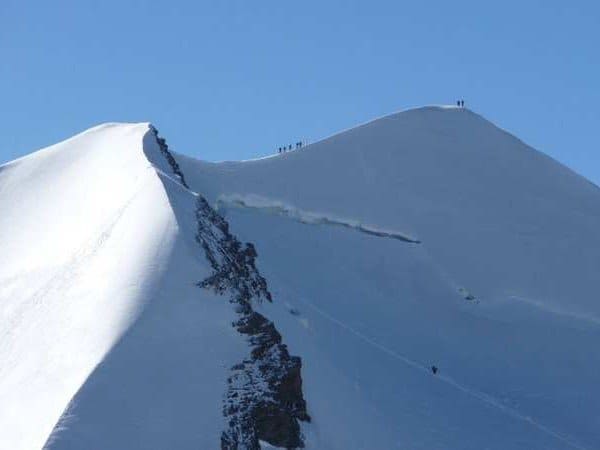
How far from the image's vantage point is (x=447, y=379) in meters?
43.8

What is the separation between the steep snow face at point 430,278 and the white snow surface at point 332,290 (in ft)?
0.32

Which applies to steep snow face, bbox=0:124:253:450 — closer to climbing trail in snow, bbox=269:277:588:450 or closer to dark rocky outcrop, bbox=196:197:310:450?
dark rocky outcrop, bbox=196:197:310:450

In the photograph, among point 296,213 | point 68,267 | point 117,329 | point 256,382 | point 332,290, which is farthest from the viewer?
point 296,213

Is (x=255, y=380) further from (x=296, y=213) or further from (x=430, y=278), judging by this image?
(x=296, y=213)

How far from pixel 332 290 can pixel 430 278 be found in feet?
16.6

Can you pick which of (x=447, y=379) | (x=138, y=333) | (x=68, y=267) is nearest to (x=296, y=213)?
(x=447, y=379)

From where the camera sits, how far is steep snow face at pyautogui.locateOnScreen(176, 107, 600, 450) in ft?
133

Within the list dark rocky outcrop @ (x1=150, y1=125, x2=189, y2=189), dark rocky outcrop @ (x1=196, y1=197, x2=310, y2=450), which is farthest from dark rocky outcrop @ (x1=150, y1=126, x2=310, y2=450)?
dark rocky outcrop @ (x1=150, y1=125, x2=189, y2=189)

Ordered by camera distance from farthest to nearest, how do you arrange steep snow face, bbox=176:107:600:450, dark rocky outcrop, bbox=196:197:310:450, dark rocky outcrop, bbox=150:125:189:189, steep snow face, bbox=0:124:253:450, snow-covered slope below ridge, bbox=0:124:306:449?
dark rocky outcrop, bbox=150:125:189:189 → steep snow face, bbox=176:107:600:450 → dark rocky outcrop, bbox=196:197:310:450 → snow-covered slope below ridge, bbox=0:124:306:449 → steep snow face, bbox=0:124:253:450

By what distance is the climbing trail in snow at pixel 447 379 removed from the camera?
4231cm

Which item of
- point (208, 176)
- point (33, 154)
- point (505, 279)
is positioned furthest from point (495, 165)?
point (33, 154)

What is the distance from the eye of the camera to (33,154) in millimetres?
58656

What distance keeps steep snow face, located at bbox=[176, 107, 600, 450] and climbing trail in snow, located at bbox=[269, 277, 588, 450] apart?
70 millimetres

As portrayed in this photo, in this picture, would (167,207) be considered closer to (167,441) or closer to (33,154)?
(167,441)
